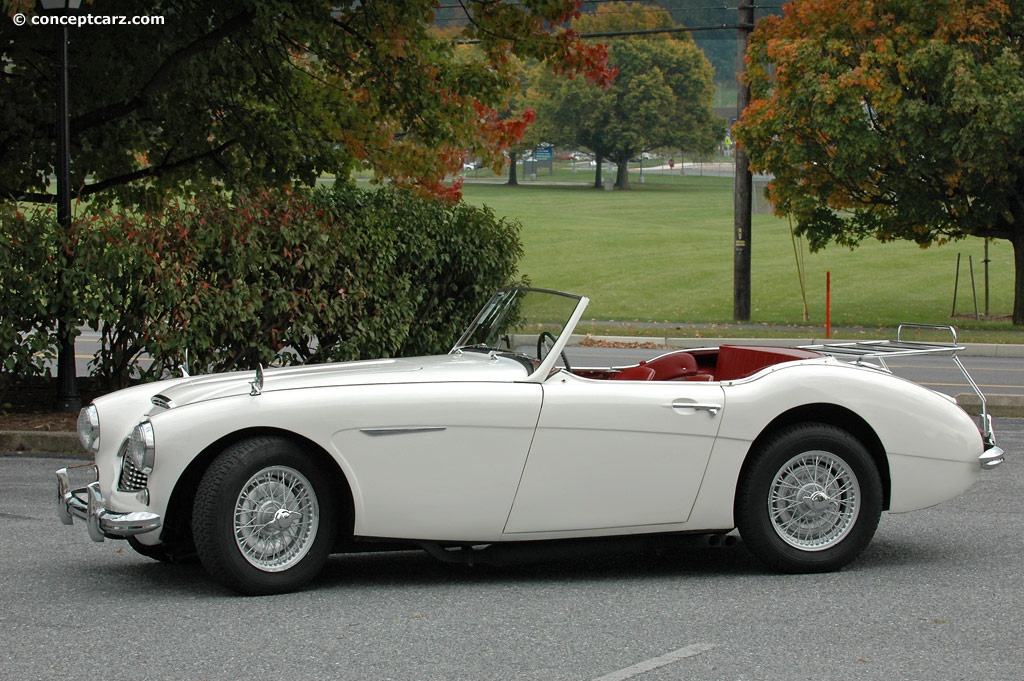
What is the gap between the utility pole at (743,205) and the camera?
2402cm

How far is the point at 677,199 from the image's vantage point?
7656 cm

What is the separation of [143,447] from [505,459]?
1.55m

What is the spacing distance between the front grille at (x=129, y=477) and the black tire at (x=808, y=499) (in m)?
2.69

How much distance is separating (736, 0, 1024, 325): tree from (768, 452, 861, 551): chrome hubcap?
16831 mm

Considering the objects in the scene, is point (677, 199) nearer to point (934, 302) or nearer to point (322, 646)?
point (934, 302)

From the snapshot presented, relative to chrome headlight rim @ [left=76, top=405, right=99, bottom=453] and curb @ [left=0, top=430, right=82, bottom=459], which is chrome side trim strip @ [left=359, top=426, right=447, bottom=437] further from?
curb @ [left=0, top=430, right=82, bottom=459]

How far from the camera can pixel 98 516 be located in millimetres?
5340

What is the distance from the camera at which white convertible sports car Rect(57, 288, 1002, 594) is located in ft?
17.6

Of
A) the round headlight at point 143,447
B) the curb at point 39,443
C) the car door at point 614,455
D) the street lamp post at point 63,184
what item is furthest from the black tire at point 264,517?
the street lamp post at point 63,184

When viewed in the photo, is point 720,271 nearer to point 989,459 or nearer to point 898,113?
point 898,113

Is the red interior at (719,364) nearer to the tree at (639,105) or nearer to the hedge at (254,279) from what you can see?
the hedge at (254,279)

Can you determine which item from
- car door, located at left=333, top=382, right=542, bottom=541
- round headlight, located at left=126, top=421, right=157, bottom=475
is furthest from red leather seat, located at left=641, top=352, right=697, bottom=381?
round headlight, located at left=126, top=421, right=157, bottom=475

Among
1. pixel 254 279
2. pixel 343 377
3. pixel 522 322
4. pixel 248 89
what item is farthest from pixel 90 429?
pixel 248 89

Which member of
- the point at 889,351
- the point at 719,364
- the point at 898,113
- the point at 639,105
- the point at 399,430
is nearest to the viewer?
the point at 399,430
